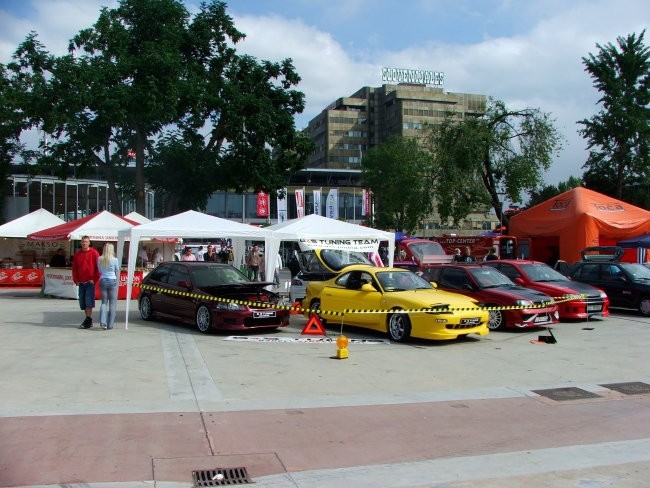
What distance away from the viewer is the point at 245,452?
611 cm

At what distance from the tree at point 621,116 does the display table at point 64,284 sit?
39139 millimetres

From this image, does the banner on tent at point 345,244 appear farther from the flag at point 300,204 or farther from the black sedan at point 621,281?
the flag at point 300,204

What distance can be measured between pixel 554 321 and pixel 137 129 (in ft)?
76.3

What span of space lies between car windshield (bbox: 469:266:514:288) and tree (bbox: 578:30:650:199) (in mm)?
36871

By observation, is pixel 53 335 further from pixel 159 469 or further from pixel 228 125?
pixel 228 125

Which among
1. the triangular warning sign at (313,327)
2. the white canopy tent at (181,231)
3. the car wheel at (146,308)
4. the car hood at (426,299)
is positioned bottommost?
the triangular warning sign at (313,327)

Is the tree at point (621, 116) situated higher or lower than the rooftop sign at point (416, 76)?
lower

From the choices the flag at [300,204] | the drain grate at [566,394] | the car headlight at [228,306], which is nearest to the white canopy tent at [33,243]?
the car headlight at [228,306]

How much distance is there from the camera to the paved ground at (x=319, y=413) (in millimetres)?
5633

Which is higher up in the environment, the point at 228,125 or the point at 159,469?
the point at 228,125

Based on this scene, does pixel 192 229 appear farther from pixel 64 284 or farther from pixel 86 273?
pixel 64 284

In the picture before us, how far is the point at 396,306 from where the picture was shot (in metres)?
13.0

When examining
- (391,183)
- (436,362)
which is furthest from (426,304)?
(391,183)

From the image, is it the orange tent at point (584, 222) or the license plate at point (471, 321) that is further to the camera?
the orange tent at point (584, 222)
